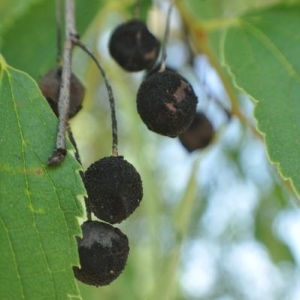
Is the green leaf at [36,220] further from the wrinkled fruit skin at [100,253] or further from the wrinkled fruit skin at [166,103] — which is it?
the wrinkled fruit skin at [166,103]

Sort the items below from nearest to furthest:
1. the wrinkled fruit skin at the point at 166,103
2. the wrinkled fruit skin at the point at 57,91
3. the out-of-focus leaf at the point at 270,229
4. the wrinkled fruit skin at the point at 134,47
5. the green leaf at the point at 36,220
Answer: the green leaf at the point at 36,220, the wrinkled fruit skin at the point at 166,103, the wrinkled fruit skin at the point at 57,91, the wrinkled fruit skin at the point at 134,47, the out-of-focus leaf at the point at 270,229

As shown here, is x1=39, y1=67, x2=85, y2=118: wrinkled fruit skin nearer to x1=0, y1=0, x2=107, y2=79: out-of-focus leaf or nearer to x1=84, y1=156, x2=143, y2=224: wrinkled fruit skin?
x1=84, y1=156, x2=143, y2=224: wrinkled fruit skin

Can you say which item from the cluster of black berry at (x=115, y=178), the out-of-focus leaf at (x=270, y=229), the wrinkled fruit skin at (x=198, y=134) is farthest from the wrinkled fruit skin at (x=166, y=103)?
the out-of-focus leaf at (x=270, y=229)

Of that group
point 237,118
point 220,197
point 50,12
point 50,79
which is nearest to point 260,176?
point 220,197

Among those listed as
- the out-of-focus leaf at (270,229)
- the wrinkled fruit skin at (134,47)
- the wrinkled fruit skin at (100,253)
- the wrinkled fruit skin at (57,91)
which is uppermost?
the out-of-focus leaf at (270,229)

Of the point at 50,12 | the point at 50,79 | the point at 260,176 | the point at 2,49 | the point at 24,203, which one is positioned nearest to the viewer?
the point at 24,203

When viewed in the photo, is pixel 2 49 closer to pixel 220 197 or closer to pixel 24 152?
pixel 24 152
